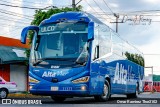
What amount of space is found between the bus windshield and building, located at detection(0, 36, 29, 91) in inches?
736

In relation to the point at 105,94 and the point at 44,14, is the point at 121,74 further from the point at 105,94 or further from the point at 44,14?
the point at 44,14

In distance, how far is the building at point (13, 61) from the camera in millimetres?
36438

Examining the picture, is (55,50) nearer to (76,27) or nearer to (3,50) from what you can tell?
(76,27)

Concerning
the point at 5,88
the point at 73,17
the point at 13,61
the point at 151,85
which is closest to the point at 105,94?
the point at 73,17

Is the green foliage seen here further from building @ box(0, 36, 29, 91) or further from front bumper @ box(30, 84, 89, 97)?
building @ box(0, 36, 29, 91)

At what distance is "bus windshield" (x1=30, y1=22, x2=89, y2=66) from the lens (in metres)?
16.5

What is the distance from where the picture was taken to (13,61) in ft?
119


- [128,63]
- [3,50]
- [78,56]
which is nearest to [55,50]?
[78,56]

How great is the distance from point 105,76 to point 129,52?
6.59 m

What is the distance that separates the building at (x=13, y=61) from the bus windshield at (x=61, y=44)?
61.3 feet

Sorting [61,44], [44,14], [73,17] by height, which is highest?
[44,14]

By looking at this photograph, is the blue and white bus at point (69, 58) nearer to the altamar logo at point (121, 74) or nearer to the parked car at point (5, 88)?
the altamar logo at point (121, 74)

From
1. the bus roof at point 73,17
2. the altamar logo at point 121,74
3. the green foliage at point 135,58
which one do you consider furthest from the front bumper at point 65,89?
the green foliage at point 135,58

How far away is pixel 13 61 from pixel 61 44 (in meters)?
20.3
